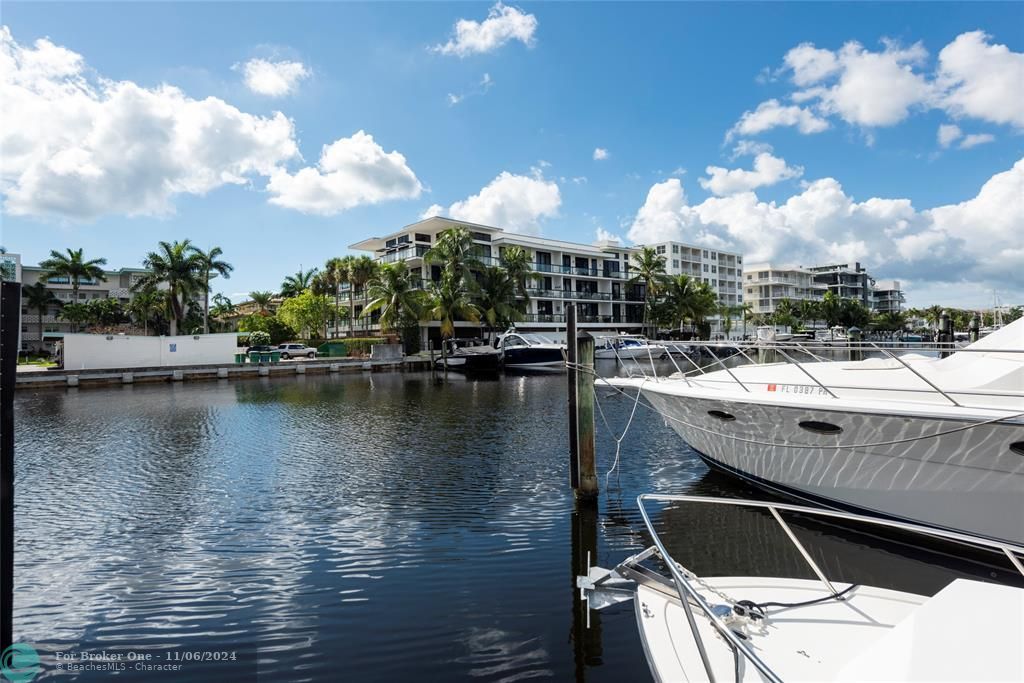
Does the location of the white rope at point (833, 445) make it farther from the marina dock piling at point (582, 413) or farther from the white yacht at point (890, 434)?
the marina dock piling at point (582, 413)

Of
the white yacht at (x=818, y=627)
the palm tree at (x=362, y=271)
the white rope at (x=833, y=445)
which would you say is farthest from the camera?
the palm tree at (x=362, y=271)

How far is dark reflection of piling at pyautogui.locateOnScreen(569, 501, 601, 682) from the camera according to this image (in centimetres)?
507

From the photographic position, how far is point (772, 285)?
107062mm

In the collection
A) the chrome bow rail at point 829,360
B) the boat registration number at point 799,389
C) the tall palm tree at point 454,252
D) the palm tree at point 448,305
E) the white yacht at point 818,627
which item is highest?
the tall palm tree at point 454,252

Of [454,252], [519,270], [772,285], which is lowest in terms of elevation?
[519,270]

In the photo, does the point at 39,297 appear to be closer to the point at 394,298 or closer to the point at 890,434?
the point at 394,298

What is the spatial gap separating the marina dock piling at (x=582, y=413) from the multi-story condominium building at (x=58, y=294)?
231 ft

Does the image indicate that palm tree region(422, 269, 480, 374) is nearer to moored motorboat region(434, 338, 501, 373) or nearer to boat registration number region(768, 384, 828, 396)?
moored motorboat region(434, 338, 501, 373)

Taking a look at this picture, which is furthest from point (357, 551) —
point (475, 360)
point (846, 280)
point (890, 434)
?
point (846, 280)

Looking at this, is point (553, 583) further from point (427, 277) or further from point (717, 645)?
point (427, 277)

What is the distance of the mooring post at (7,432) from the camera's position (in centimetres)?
413

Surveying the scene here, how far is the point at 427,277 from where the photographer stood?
5381cm

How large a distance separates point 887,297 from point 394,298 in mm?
137847

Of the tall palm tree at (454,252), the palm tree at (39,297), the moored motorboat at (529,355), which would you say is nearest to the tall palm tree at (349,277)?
the tall palm tree at (454,252)
